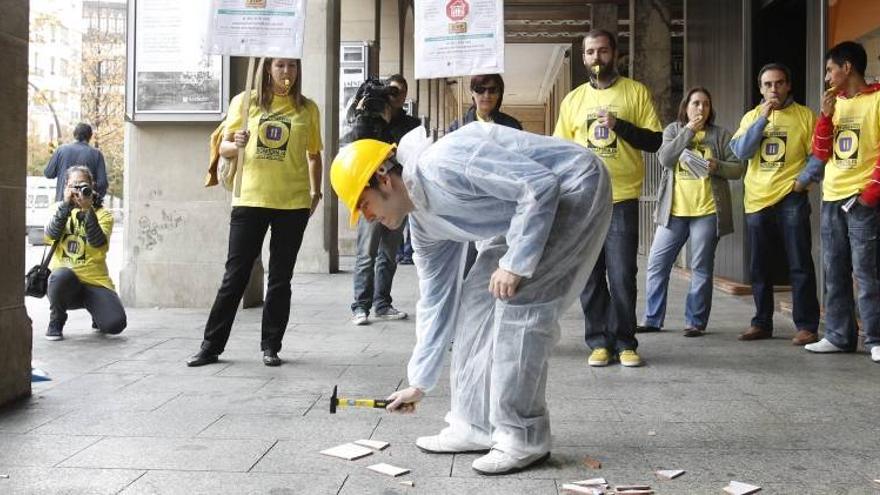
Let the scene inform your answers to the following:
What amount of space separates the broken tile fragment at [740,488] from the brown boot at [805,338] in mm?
3447

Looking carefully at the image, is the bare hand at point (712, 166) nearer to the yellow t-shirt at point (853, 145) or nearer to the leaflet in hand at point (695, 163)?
the leaflet in hand at point (695, 163)

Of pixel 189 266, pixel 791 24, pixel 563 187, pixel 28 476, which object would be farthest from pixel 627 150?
pixel 791 24

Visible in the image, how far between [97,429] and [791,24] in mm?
8429

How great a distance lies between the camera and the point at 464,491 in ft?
10.1

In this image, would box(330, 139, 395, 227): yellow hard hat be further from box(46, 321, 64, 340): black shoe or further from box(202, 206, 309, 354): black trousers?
box(46, 321, 64, 340): black shoe

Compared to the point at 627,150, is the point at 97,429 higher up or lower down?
lower down

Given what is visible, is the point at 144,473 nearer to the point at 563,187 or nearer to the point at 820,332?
the point at 563,187

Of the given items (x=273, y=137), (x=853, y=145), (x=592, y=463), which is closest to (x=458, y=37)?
(x=273, y=137)

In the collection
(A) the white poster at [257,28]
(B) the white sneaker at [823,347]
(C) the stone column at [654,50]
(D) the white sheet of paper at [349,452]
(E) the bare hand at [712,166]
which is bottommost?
(D) the white sheet of paper at [349,452]

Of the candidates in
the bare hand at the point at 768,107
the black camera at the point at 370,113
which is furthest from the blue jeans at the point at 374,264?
the bare hand at the point at 768,107

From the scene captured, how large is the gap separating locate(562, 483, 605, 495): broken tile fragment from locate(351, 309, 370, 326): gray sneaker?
4.34 meters

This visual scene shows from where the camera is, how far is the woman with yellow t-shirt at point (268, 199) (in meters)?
5.43

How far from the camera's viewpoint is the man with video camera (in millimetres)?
6875

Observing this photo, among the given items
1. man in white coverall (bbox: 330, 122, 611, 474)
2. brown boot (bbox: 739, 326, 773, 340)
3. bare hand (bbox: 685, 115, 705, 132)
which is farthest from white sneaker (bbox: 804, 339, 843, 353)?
man in white coverall (bbox: 330, 122, 611, 474)
